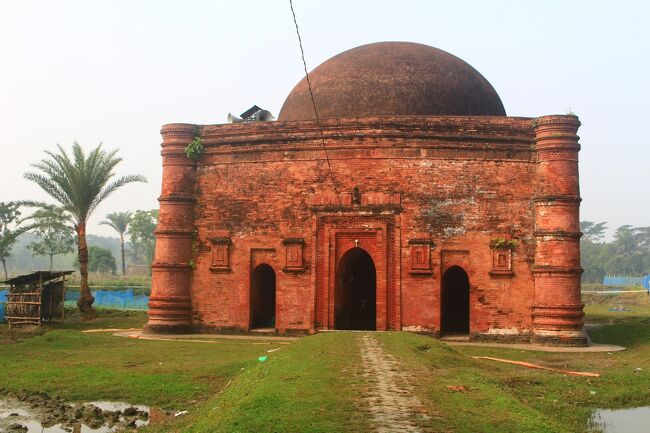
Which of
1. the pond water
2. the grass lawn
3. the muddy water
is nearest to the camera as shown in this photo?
the grass lawn

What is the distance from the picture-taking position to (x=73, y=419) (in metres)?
8.39

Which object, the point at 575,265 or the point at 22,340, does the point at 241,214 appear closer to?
the point at 22,340

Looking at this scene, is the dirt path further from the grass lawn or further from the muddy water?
the muddy water

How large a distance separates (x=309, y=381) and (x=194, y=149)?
1044 centimetres

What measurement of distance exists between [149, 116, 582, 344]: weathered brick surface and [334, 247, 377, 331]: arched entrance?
931 millimetres

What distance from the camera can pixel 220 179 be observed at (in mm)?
17328

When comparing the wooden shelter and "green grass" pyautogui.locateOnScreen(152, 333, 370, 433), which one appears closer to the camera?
"green grass" pyautogui.locateOnScreen(152, 333, 370, 433)

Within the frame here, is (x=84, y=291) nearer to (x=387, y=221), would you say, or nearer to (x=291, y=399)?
(x=387, y=221)

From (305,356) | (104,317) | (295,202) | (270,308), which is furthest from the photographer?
(104,317)

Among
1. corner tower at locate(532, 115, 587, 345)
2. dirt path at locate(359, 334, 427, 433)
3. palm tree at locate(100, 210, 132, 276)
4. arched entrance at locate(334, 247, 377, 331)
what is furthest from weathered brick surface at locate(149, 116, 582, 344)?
palm tree at locate(100, 210, 132, 276)

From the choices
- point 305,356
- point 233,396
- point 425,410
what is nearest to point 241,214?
point 305,356

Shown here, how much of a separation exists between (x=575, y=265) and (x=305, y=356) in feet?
26.3

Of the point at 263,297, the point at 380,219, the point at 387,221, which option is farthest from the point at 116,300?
the point at 387,221

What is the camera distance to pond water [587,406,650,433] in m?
7.78
